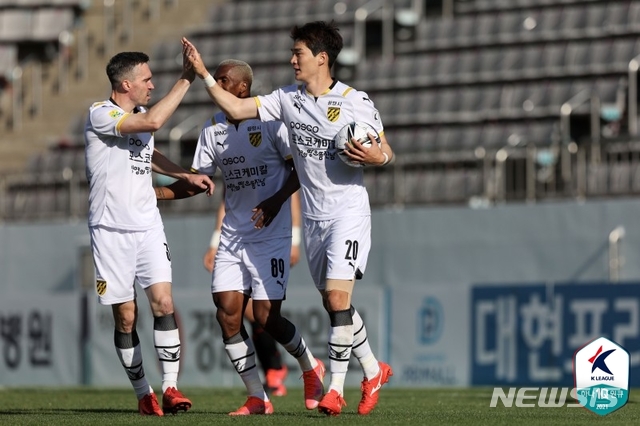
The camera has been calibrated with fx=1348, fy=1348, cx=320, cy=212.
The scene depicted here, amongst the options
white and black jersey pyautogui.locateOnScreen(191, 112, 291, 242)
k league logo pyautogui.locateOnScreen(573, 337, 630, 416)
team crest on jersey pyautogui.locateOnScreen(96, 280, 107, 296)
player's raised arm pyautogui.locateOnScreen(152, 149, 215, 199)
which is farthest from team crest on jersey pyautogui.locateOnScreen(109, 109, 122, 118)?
k league logo pyautogui.locateOnScreen(573, 337, 630, 416)

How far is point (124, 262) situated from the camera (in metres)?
8.87

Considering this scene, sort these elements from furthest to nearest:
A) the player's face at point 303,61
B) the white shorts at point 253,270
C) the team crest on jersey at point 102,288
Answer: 1. the white shorts at point 253,270
2. the team crest on jersey at point 102,288
3. the player's face at point 303,61

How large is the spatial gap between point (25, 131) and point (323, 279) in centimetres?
1775

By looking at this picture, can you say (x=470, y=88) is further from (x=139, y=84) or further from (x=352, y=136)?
(x=352, y=136)

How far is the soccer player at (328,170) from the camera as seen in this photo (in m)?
8.34

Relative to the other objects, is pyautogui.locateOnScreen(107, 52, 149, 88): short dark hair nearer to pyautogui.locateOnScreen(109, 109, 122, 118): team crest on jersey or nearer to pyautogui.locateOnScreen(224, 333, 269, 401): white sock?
pyautogui.locateOnScreen(109, 109, 122, 118): team crest on jersey

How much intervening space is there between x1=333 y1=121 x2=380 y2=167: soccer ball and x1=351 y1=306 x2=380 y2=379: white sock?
102cm

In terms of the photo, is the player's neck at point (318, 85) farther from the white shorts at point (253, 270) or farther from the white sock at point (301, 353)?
the white sock at point (301, 353)

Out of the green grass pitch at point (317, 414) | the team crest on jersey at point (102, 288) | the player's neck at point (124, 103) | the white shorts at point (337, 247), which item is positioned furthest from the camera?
the player's neck at point (124, 103)

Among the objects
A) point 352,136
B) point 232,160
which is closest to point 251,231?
point 232,160

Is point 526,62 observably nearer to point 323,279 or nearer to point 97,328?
point 97,328

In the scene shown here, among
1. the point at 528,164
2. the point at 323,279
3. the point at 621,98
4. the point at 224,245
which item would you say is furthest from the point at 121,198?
the point at 621,98

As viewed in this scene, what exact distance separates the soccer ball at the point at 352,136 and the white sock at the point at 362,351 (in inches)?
40.0

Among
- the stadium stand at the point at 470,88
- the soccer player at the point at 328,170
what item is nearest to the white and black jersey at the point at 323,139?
the soccer player at the point at 328,170
